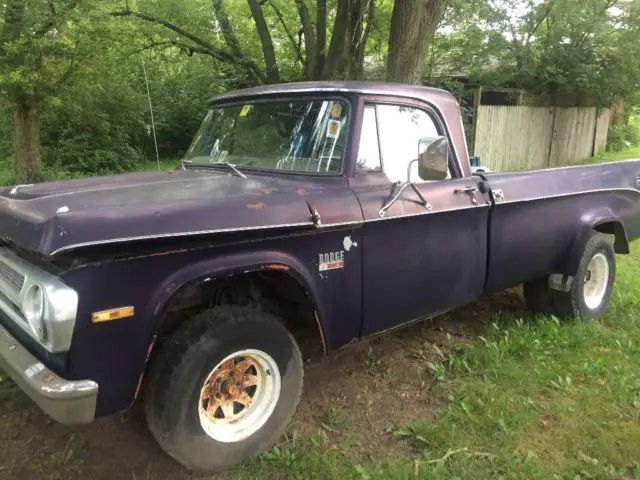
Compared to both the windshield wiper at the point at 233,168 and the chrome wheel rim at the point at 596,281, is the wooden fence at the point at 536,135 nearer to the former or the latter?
the chrome wheel rim at the point at 596,281

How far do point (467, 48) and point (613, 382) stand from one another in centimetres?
1216

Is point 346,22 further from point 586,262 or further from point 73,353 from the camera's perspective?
point 73,353

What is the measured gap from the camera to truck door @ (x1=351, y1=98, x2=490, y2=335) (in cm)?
319

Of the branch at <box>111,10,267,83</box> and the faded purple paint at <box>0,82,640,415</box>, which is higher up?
the branch at <box>111,10,267,83</box>

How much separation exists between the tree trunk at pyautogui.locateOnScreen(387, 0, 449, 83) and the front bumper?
547 centimetres

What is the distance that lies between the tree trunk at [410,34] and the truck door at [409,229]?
3181mm

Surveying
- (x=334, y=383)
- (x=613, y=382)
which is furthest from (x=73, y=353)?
(x=613, y=382)

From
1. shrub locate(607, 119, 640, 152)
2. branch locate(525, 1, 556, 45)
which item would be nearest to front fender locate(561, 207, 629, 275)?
branch locate(525, 1, 556, 45)

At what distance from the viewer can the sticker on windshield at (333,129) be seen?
3.28 m

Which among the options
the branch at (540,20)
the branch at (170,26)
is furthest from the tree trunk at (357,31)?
the branch at (540,20)

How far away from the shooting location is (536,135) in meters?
13.7

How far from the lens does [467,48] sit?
14219mm

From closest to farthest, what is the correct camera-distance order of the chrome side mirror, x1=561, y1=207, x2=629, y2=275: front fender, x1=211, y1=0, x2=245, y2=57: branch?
1. the chrome side mirror
2. x1=561, y1=207, x2=629, y2=275: front fender
3. x1=211, y1=0, x2=245, y2=57: branch

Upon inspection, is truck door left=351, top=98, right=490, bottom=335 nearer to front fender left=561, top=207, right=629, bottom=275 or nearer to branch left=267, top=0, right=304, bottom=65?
front fender left=561, top=207, right=629, bottom=275
